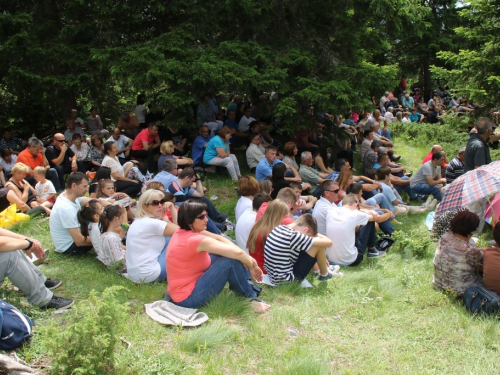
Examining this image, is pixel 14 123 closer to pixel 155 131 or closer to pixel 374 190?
pixel 155 131

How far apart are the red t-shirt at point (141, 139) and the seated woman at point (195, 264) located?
5665 mm

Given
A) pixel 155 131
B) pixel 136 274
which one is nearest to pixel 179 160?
pixel 155 131

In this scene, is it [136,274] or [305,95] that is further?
[305,95]

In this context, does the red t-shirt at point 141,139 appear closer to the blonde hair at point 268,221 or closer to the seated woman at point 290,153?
the seated woman at point 290,153

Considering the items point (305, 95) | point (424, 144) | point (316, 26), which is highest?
point (316, 26)

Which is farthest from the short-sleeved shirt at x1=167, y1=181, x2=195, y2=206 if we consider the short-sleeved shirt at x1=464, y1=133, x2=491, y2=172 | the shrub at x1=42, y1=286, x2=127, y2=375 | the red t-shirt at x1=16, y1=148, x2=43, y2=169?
the short-sleeved shirt at x1=464, y1=133, x2=491, y2=172

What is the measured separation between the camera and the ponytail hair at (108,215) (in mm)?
5867

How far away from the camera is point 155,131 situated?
10.2m

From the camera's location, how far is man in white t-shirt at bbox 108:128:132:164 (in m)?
10.3

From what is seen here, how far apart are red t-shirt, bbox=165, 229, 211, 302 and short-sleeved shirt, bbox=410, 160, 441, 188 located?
260 inches

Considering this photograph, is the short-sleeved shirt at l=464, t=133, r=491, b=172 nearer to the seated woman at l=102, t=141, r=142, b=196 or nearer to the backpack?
the seated woman at l=102, t=141, r=142, b=196

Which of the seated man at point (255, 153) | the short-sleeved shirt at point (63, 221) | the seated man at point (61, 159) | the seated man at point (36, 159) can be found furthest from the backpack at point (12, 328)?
the seated man at point (255, 153)

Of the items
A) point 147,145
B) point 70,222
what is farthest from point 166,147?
point 70,222

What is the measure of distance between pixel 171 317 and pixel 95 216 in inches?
80.3
